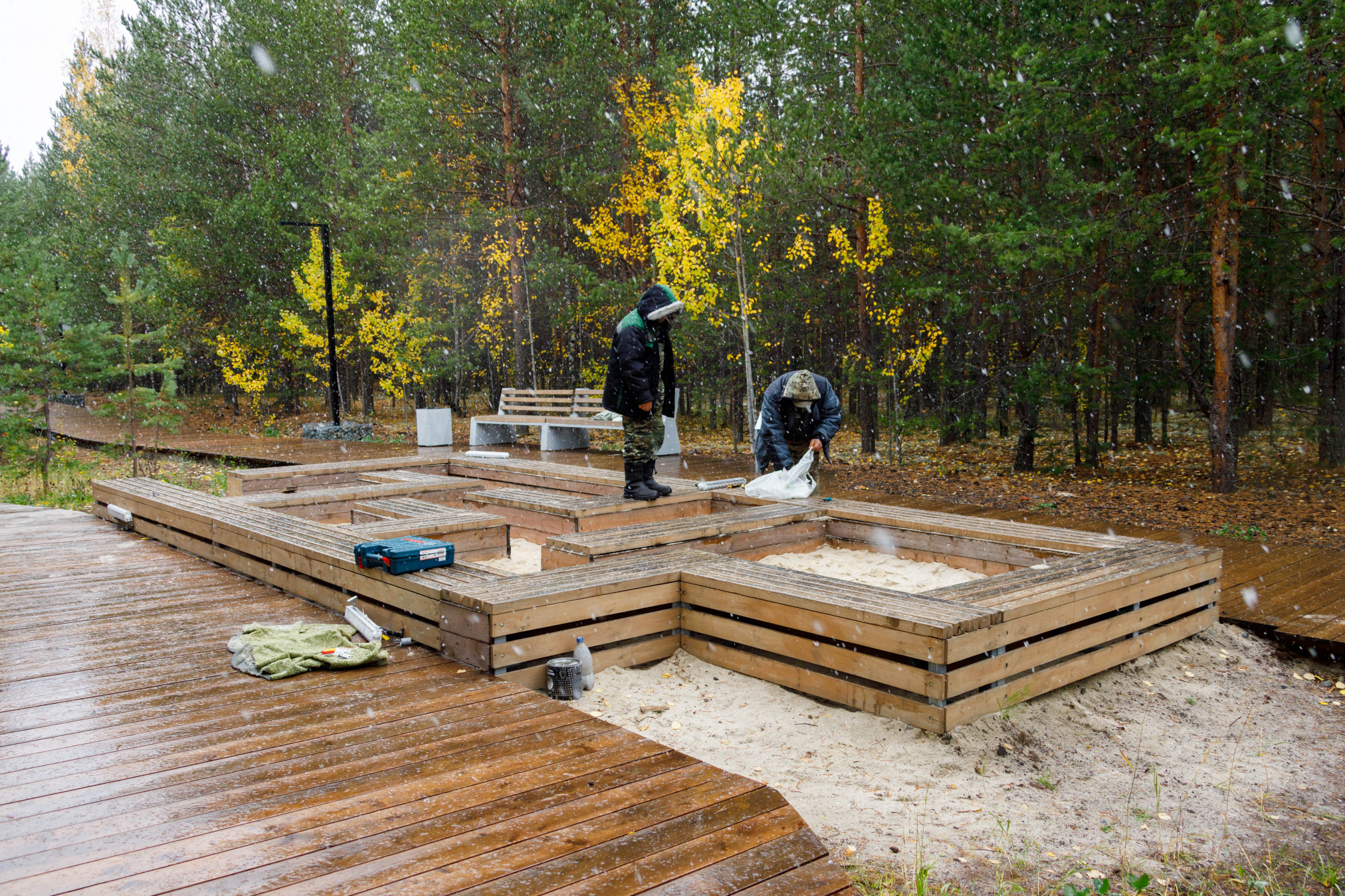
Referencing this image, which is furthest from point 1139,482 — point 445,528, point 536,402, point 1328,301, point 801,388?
point 536,402

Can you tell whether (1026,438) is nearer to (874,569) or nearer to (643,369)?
(874,569)

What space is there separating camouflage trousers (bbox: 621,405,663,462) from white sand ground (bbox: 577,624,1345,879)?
223 cm

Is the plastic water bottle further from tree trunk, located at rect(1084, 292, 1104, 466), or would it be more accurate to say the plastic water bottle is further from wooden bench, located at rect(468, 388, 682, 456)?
tree trunk, located at rect(1084, 292, 1104, 466)

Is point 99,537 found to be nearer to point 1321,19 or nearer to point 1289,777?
point 1289,777

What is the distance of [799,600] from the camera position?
391 cm

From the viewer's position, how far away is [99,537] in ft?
23.0

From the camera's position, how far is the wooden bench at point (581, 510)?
20.7 ft

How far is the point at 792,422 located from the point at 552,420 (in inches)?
263

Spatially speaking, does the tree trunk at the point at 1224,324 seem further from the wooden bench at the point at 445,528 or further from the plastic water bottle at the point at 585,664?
the plastic water bottle at the point at 585,664

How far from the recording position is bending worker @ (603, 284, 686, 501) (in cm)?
598

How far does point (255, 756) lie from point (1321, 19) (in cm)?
1056

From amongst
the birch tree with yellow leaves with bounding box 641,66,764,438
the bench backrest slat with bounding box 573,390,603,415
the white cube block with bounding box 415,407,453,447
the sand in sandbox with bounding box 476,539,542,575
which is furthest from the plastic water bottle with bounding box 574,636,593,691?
the white cube block with bounding box 415,407,453,447

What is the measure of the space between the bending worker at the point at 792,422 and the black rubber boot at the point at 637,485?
1149 millimetres

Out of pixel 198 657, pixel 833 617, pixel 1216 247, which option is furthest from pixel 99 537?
pixel 1216 247
